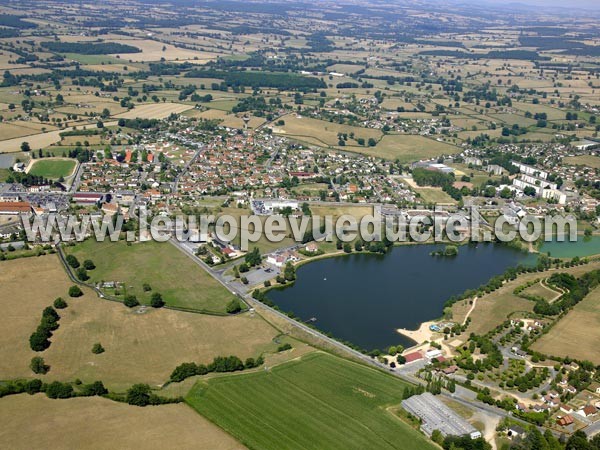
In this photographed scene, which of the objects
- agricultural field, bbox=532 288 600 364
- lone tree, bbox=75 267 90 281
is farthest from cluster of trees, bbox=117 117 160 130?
agricultural field, bbox=532 288 600 364

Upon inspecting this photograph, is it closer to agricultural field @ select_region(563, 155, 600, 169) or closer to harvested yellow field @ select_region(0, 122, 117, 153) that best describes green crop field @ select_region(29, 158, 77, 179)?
harvested yellow field @ select_region(0, 122, 117, 153)

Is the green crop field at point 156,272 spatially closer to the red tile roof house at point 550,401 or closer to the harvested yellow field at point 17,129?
the red tile roof house at point 550,401

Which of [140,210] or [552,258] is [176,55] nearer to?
[140,210]

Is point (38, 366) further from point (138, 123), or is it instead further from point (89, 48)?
point (89, 48)

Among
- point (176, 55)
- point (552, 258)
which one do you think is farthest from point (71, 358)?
point (176, 55)

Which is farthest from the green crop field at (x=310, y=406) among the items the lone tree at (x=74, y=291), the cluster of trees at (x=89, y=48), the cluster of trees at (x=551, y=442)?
the cluster of trees at (x=89, y=48)

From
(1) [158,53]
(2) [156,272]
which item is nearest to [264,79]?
(1) [158,53]
